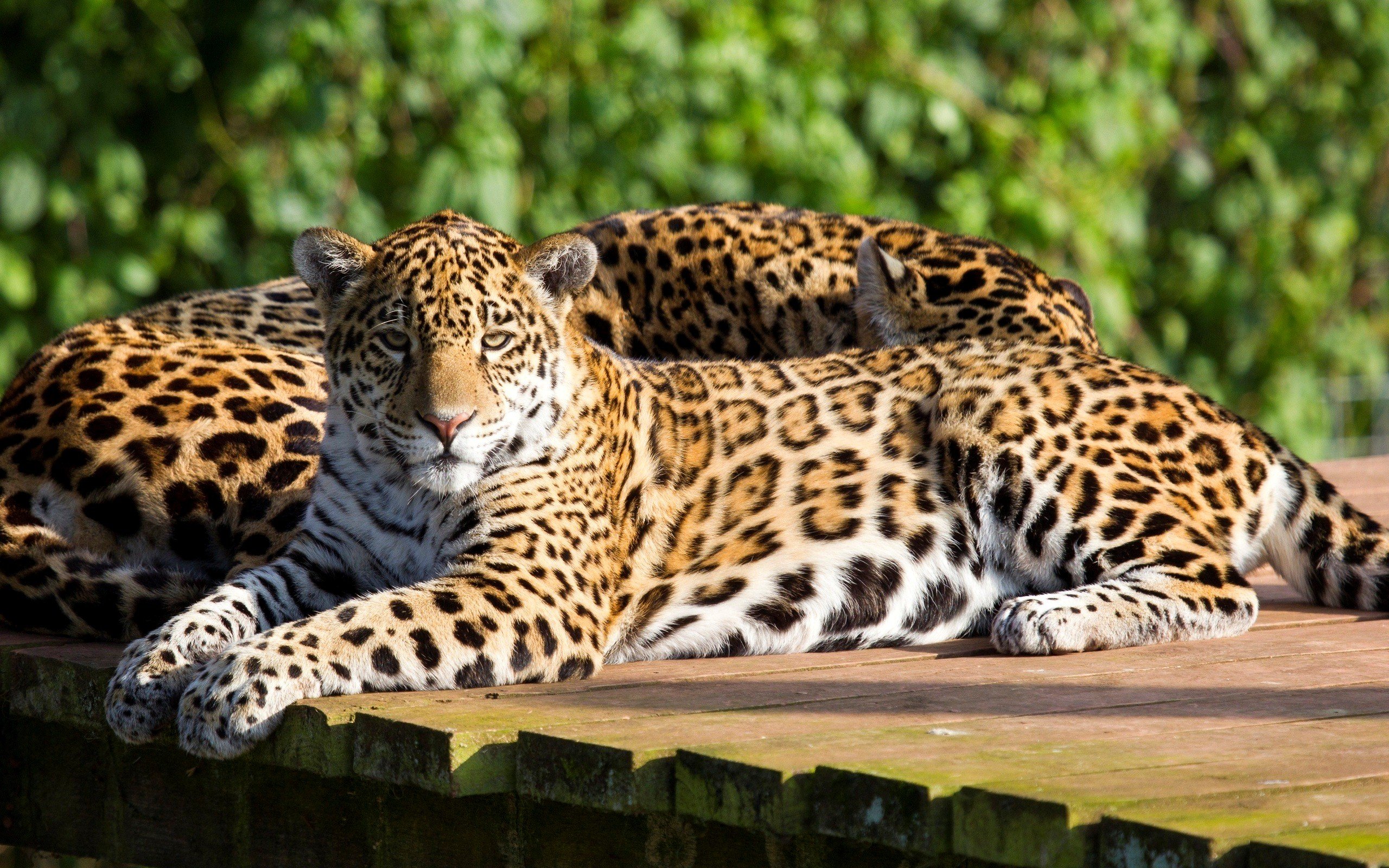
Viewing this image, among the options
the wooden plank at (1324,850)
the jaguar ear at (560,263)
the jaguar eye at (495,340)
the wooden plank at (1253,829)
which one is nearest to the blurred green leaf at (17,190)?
the jaguar ear at (560,263)

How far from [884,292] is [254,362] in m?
2.23

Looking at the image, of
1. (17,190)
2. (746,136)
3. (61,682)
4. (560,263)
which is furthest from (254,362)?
Answer: (746,136)

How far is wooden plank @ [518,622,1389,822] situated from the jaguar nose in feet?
3.36

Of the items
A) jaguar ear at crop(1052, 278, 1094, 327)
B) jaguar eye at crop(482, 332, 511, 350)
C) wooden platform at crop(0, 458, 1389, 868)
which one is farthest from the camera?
jaguar ear at crop(1052, 278, 1094, 327)

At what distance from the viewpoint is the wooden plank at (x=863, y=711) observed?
Answer: 312 centimetres

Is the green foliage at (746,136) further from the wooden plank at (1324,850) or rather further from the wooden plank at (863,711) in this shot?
the wooden plank at (1324,850)

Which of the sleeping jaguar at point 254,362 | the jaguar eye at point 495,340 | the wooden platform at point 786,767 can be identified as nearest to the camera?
the wooden platform at point 786,767

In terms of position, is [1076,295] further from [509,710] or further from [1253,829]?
[1253,829]

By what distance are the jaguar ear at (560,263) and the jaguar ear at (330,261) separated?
411 millimetres

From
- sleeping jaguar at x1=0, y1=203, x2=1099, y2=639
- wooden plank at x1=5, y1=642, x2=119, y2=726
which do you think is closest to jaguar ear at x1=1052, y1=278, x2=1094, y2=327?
sleeping jaguar at x1=0, y1=203, x2=1099, y2=639

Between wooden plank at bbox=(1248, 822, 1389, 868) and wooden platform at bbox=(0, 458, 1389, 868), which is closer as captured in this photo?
wooden plank at bbox=(1248, 822, 1389, 868)

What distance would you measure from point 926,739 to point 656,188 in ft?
22.1

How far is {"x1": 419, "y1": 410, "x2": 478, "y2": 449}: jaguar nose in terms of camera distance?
4234mm

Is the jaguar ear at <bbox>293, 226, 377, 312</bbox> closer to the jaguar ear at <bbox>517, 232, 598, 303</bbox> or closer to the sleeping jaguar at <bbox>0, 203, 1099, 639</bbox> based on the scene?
the jaguar ear at <bbox>517, 232, 598, 303</bbox>
